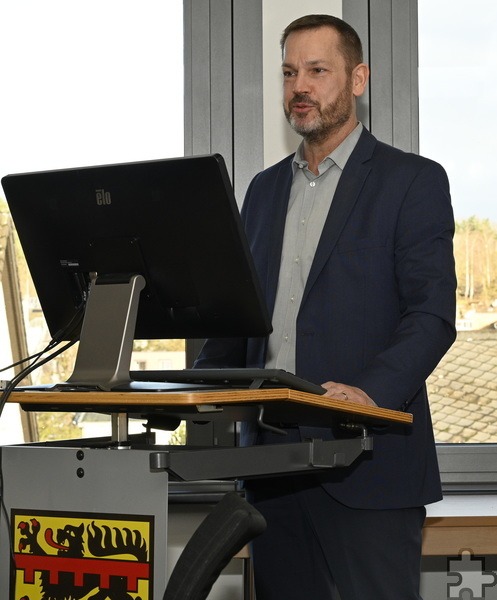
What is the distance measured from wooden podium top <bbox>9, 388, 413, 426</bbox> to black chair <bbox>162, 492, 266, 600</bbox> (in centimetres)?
34

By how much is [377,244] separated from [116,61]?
57.9 inches

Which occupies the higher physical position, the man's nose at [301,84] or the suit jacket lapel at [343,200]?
the man's nose at [301,84]

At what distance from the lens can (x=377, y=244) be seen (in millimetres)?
2002

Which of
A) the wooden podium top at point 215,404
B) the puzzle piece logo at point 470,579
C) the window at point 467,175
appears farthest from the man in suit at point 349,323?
the puzzle piece logo at point 470,579

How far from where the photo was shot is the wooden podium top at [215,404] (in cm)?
128

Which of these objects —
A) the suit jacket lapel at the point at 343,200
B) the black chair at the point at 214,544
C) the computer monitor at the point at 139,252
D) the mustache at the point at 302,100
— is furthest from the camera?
the mustache at the point at 302,100

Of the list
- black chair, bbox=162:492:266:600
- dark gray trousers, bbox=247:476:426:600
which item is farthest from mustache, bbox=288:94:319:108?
black chair, bbox=162:492:266:600

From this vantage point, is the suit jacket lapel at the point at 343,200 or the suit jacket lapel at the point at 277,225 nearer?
the suit jacket lapel at the point at 343,200

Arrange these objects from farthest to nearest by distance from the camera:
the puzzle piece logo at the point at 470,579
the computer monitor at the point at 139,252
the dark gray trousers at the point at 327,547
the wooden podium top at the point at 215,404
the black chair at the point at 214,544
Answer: the puzzle piece logo at the point at 470,579 < the dark gray trousers at the point at 327,547 < the computer monitor at the point at 139,252 < the wooden podium top at the point at 215,404 < the black chair at the point at 214,544

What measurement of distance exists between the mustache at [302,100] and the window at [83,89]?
3.19 ft

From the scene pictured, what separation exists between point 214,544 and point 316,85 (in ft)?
4.76

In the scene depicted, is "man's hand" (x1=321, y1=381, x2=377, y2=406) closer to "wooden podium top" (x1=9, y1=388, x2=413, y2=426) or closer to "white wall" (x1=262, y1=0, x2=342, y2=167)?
"wooden podium top" (x1=9, y1=388, x2=413, y2=426)

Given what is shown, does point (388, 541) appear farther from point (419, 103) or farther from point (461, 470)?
point (419, 103)

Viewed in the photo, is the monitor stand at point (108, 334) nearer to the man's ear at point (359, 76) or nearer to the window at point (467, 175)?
the man's ear at point (359, 76)
